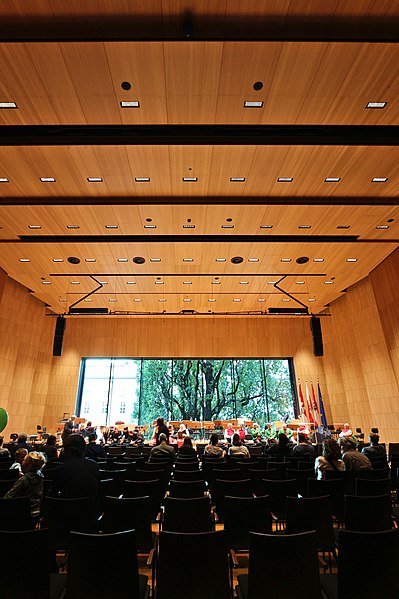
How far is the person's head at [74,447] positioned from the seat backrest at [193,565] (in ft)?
6.56

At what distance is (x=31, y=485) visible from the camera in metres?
3.57

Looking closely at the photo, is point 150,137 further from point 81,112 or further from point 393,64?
point 393,64

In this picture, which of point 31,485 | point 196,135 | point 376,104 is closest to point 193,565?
point 31,485

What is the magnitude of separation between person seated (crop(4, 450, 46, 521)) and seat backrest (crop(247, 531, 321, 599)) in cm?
245

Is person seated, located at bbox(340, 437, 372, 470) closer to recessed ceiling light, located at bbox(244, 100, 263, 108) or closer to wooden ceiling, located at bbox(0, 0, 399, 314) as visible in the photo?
wooden ceiling, located at bbox(0, 0, 399, 314)

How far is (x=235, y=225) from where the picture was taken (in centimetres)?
1098

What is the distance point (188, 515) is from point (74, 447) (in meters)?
1.41

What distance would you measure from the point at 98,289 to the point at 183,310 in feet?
15.5

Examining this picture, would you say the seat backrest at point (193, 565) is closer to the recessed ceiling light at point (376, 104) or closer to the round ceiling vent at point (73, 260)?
the recessed ceiling light at point (376, 104)

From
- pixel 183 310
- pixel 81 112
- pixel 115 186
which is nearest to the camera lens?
pixel 81 112

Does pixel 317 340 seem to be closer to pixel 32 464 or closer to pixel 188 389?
pixel 188 389

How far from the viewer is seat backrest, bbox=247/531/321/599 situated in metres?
2.06

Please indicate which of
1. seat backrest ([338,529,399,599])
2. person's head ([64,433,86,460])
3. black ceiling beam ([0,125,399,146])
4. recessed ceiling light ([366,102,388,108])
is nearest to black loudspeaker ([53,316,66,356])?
black ceiling beam ([0,125,399,146])

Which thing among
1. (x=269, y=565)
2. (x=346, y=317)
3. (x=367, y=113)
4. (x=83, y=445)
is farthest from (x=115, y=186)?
(x=346, y=317)
